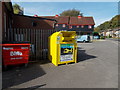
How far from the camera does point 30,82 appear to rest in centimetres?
353

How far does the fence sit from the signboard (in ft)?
5.68

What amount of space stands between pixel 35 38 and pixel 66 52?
2.85m

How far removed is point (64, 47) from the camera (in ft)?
18.2

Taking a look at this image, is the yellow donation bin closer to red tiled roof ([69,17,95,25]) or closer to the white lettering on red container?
the white lettering on red container

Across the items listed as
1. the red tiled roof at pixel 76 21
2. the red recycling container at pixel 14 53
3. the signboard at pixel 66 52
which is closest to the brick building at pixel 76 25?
the red tiled roof at pixel 76 21

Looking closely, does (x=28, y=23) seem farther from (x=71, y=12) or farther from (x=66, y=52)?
(x=71, y=12)

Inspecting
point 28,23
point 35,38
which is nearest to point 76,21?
point 28,23

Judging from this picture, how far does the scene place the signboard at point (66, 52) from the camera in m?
5.52

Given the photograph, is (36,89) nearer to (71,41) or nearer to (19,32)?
(71,41)

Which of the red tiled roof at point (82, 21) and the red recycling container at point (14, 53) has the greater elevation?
the red tiled roof at point (82, 21)

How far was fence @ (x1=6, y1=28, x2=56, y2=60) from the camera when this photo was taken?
6918mm

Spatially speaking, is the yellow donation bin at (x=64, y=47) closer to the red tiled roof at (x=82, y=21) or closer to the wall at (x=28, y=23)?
the wall at (x=28, y=23)

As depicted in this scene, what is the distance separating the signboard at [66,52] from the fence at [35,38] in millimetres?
1733

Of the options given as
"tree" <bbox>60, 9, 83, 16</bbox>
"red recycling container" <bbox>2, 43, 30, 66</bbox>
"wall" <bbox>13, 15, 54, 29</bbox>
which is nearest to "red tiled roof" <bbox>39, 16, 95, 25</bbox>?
A: "tree" <bbox>60, 9, 83, 16</bbox>
